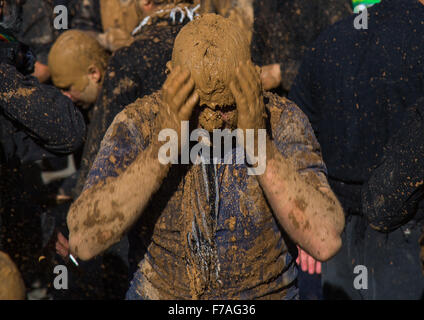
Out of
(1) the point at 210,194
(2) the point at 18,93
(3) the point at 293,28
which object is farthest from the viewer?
(3) the point at 293,28

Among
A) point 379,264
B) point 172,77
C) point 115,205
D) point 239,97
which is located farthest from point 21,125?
point 379,264

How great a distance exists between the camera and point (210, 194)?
1866 mm

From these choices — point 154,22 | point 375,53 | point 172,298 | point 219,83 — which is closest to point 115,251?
point 172,298

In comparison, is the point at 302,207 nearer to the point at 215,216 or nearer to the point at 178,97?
the point at 215,216

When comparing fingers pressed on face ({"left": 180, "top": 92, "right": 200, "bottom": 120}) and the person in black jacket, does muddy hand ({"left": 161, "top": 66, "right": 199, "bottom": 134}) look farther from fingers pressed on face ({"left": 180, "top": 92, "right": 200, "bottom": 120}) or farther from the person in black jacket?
the person in black jacket

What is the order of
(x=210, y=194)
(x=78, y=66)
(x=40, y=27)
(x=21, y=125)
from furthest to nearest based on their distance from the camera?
1. (x=40, y=27)
2. (x=78, y=66)
3. (x=21, y=125)
4. (x=210, y=194)

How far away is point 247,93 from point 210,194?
0.42m

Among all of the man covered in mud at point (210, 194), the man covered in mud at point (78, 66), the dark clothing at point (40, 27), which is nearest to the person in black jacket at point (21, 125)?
the man covered in mud at point (78, 66)

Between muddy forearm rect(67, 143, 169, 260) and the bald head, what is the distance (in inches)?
9.6

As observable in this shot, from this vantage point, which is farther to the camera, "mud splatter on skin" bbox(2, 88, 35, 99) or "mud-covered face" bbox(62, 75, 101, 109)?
"mud-covered face" bbox(62, 75, 101, 109)

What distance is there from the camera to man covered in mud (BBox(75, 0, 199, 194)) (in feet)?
9.30

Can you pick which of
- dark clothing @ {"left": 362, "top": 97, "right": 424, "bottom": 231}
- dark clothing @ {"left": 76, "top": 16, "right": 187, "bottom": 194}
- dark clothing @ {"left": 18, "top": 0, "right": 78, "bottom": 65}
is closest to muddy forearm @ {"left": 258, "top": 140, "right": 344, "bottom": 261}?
dark clothing @ {"left": 362, "top": 97, "right": 424, "bottom": 231}

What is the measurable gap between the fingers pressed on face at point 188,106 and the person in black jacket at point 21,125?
1.45m
